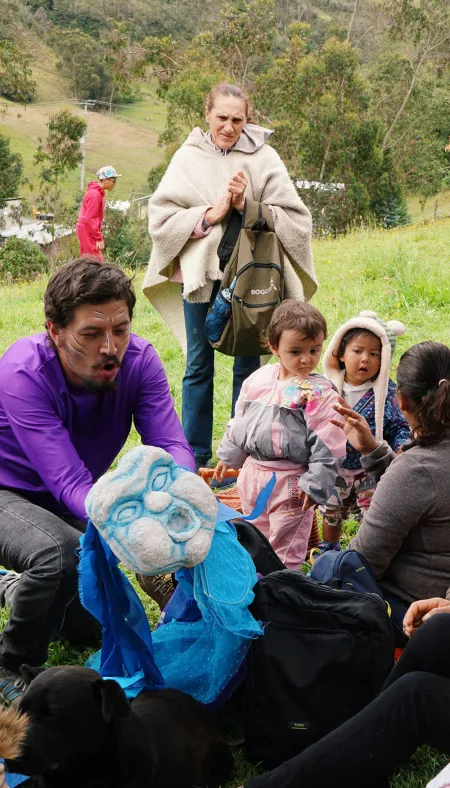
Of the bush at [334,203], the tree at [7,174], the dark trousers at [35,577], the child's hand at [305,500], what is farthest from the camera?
the tree at [7,174]

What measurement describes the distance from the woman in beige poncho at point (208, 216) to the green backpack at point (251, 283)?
96 mm

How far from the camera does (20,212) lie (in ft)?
134

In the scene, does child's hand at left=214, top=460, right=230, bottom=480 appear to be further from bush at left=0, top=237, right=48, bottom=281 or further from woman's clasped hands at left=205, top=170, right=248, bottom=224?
bush at left=0, top=237, right=48, bottom=281

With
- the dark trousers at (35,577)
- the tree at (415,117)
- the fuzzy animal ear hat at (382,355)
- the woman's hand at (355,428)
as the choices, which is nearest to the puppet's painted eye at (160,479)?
the dark trousers at (35,577)

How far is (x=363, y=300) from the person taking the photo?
8.04 meters

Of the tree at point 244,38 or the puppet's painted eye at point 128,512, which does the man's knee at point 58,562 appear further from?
the tree at point 244,38

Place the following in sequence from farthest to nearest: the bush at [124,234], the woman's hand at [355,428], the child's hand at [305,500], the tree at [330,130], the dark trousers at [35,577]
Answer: the bush at [124,234], the tree at [330,130], the child's hand at [305,500], the woman's hand at [355,428], the dark trousers at [35,577]

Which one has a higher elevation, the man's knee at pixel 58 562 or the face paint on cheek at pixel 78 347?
the face paint on cheek at pixel 78 347

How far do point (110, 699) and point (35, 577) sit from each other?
0.66 m

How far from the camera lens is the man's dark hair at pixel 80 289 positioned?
2799 mm

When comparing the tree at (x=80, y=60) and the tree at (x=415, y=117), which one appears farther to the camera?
the tree at (x=80, y=60)

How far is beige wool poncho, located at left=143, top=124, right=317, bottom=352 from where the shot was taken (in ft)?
15.3

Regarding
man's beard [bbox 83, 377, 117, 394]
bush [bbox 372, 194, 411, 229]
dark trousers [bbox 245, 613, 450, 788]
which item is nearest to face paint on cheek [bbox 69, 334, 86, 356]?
man's beard [bbox 83, 377, 117, 394]

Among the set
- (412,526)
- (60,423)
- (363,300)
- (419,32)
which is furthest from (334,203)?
(412,526)
